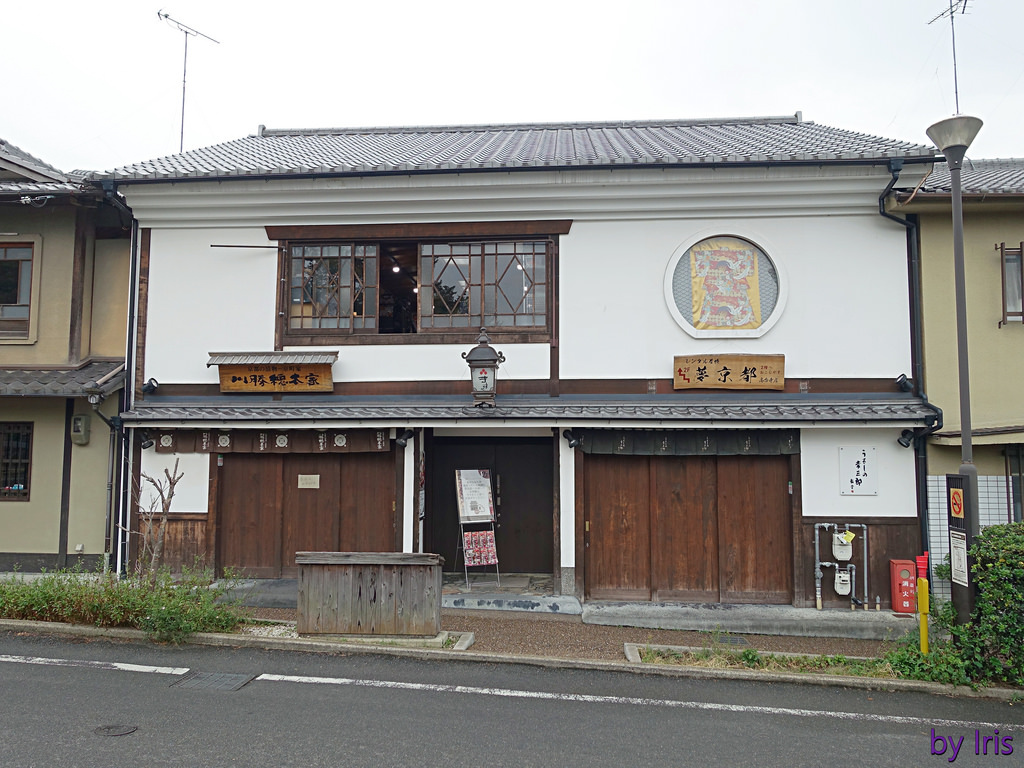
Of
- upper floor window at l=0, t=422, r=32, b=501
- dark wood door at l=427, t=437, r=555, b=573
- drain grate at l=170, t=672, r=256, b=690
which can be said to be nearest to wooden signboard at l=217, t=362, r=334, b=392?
dark wood door at l=427, t=437, r=555, b=573

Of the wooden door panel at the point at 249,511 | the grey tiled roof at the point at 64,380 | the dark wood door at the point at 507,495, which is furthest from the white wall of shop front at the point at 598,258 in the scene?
the dark wood door at the point at 507,495

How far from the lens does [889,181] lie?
9.65 m

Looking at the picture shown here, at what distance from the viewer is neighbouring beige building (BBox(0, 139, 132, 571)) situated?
1095 centimetres

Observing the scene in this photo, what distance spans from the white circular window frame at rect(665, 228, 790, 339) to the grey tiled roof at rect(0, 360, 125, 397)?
353 inches

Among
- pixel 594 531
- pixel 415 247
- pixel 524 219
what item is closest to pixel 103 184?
pixel 415 247

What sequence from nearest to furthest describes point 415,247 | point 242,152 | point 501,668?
point 501,668
point 415,247
point 242,152

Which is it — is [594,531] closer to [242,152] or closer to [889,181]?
[889,181]

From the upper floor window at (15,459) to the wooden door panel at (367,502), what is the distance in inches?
217

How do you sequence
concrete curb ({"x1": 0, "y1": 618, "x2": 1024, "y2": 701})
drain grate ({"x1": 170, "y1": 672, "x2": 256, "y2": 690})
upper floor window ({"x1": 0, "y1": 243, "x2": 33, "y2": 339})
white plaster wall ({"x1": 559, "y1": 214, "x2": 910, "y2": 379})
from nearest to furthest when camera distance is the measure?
drain grate ({"x1": 170, "y1": 672, "x2": 256, "y2": 690}), concrete curb ({"x1": 0, "y1": 618, "x2": 1024, "y2": 701}), white plaster wall ({"x1": 559, "y1": 214, "x2": 910, "y2": 379}), upper floor window ({"x1": 0, "y1": 243, "x2": 33, "y2": 339})

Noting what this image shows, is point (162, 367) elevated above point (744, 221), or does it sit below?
below

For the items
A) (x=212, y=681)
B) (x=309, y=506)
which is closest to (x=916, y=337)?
(x=309, y=506)

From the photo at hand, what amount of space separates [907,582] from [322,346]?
936cm

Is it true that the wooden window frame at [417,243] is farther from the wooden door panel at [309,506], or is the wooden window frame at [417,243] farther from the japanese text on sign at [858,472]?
the japanese text on sign at [858,472]

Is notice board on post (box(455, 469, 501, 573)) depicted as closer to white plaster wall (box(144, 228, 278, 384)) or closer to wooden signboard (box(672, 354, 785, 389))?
wooden signboard (box(672, 354, 785, 389))
